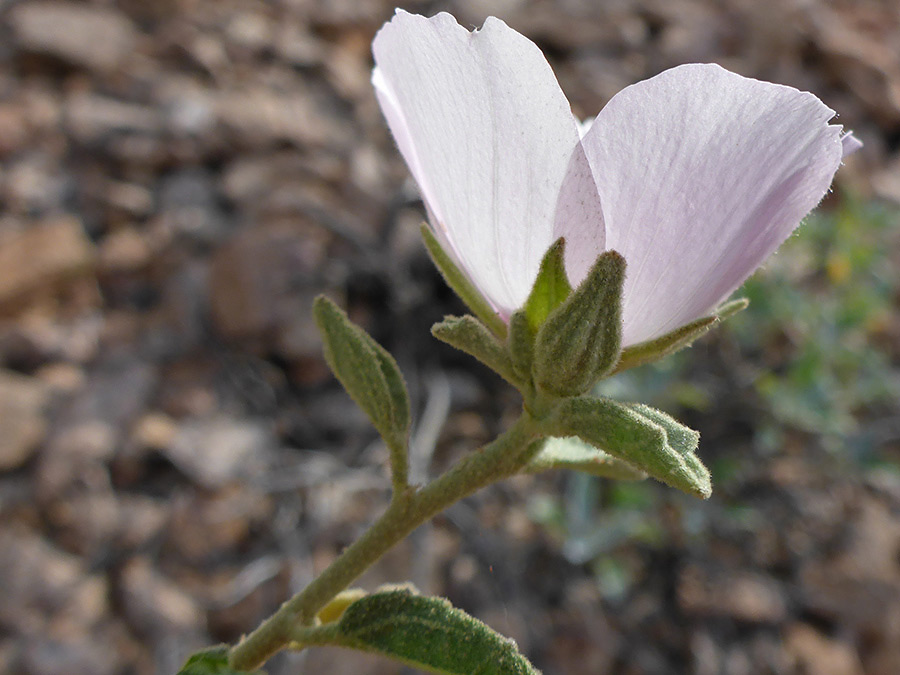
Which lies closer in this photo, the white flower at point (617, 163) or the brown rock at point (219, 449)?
the white flower at point (617, 163)

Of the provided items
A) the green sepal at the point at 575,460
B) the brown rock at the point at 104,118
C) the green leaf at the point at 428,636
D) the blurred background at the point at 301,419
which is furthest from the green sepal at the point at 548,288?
the brown rock at the point at 104,118

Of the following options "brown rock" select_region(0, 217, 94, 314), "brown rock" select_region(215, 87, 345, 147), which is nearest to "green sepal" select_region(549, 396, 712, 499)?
"brown rock" select_region(0, 217, 94, 314)

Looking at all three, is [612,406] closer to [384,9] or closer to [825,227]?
[825,227]

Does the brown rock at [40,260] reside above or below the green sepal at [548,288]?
below

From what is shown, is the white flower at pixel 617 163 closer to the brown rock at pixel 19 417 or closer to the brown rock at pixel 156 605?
the brown rock at pixel 156 605

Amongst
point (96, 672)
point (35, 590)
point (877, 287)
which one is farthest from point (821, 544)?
point (35, 590)

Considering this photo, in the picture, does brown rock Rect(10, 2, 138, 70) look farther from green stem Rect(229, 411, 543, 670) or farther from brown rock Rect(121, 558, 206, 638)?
green stem Rect(229, 411, 543, 670)

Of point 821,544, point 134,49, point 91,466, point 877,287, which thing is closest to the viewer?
point 91,466

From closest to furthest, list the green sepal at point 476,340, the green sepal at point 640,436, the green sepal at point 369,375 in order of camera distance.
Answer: the green sepal at point 640,436 < the green sepal at point 476,340 < the green sepal at point 369,375

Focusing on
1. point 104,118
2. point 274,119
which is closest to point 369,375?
point 274,119
